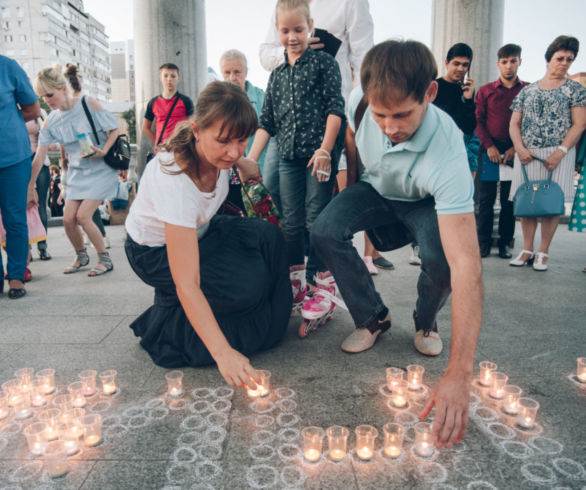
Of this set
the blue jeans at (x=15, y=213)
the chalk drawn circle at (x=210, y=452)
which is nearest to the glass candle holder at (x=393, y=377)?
the chalk drawn circle at (x=210, y=452)

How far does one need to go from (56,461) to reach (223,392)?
2.32 feet

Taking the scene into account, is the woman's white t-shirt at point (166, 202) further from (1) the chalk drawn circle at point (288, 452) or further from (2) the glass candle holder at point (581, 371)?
(2) the glass candle holder at point (581, 371)

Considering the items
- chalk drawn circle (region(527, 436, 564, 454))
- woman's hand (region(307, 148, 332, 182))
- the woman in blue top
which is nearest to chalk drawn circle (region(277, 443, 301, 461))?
chalk drawn circle (region(527, 436, 564, 454))

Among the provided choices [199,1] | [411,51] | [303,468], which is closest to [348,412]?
[303,468]

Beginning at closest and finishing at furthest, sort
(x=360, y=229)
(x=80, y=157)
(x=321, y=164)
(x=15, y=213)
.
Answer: (x=360, y=229) < (x=321, y=164) < (x=15, y=213) < (x=80, y=157)

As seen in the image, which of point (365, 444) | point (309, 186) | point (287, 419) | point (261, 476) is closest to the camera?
point (261, 476)

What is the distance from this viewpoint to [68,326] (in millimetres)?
2920

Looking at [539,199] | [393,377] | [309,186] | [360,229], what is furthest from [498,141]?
[393,377]

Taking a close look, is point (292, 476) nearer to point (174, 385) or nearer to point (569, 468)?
point (174, 385)

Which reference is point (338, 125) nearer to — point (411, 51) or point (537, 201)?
point (411, 51)

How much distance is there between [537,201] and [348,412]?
11.0 feet

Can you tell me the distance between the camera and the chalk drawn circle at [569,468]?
144 centimetres

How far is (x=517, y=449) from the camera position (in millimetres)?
1589

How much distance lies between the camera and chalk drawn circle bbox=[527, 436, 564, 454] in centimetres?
157
